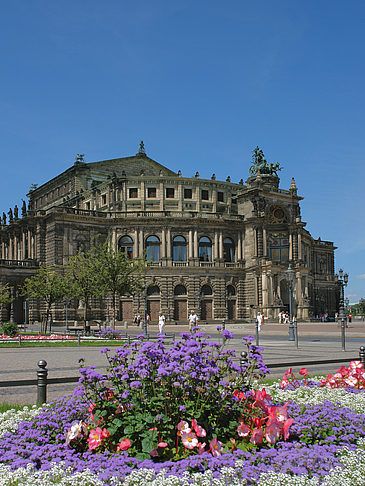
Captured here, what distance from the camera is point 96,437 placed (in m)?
7.00

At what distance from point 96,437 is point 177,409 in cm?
114

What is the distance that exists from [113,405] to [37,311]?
60177 mm

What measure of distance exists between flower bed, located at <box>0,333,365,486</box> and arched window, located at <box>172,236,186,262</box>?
62533mm

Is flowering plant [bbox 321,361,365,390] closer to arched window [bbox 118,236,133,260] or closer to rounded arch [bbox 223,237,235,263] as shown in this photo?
arched window [bbox 118,236,133,260]

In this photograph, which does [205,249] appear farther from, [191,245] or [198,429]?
[198,429]

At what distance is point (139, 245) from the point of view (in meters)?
69.4

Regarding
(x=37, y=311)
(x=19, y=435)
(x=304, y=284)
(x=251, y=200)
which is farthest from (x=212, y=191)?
(x=19, y=435)

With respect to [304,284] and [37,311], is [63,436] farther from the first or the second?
[304,284]

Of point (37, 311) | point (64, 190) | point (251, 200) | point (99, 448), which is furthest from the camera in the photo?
point (64, 190)

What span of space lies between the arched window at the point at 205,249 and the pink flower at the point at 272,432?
212 feet

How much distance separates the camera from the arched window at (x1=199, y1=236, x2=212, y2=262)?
72188mm

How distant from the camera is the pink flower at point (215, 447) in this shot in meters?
6.68

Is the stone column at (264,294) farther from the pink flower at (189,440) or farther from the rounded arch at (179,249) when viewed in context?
the pink flower at (189,440)

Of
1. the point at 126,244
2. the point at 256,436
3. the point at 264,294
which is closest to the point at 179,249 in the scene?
the point at 126,244
